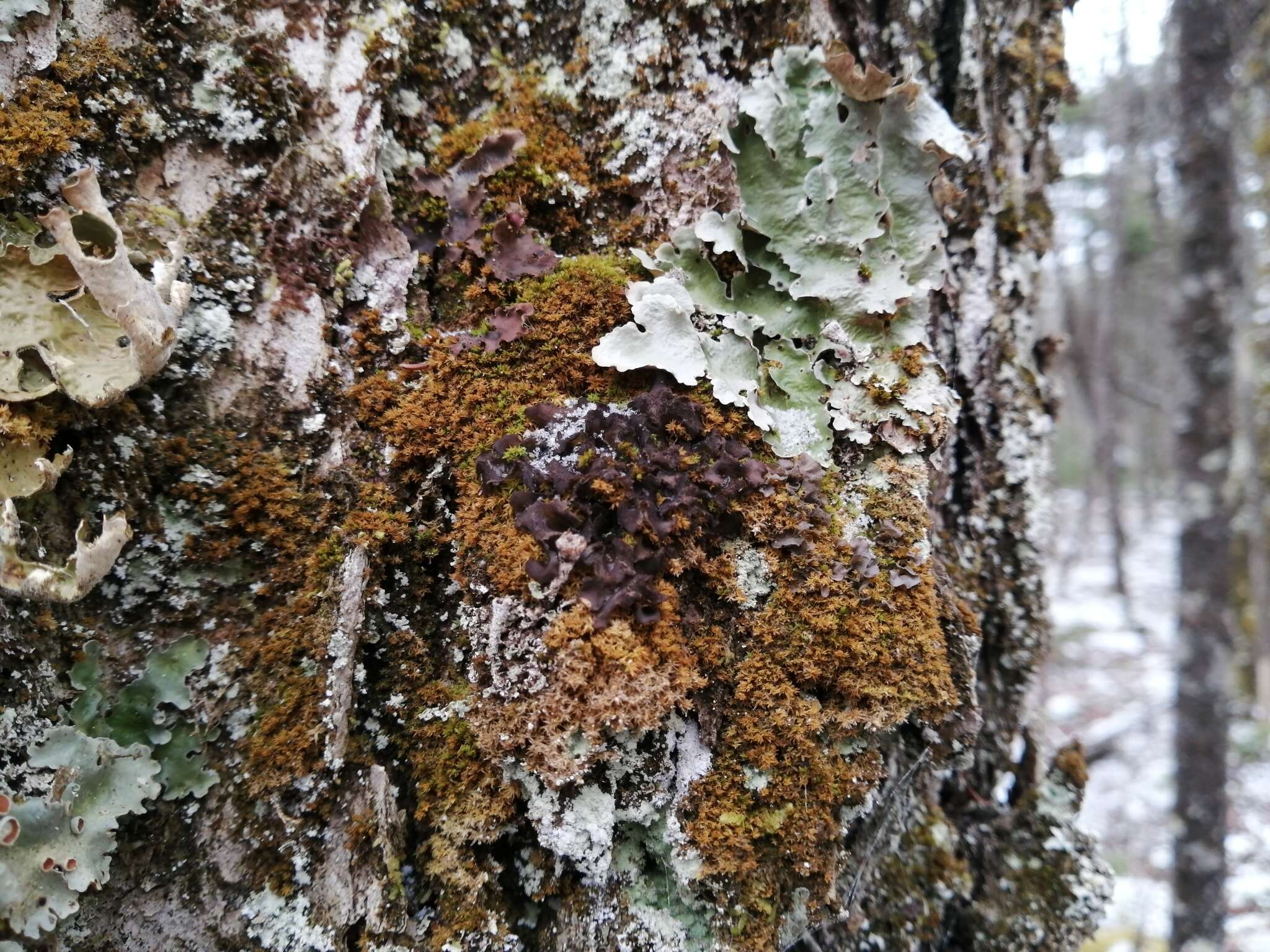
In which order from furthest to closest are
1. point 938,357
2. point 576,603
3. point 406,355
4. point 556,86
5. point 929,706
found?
point 938,357
point 556,86
point 406,355
point 929,706
point 576,603

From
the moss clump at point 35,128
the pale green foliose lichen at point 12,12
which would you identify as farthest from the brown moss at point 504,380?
the pale green foliose lichen at point 12,12

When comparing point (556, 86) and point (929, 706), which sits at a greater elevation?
point (556, 86)

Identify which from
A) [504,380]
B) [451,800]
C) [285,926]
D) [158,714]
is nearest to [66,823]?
[158,714]

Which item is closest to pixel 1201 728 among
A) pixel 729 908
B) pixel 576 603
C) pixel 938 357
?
pixel 938 357

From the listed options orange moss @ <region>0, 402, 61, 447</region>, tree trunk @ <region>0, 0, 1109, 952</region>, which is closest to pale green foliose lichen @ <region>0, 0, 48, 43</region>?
tree trunk @ <region>0, 0, 1109, 952</region>

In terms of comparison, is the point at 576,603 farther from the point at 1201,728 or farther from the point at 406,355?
the point at 1201,728

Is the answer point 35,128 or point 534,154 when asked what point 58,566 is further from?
point 534,154

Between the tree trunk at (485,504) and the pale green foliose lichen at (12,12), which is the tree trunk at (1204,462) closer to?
the tree trunk at (485,504)
